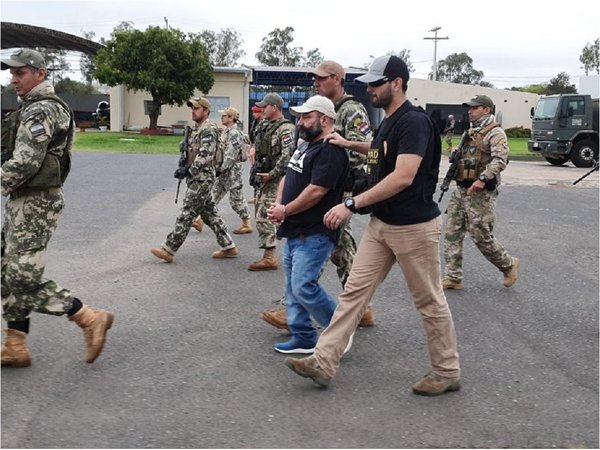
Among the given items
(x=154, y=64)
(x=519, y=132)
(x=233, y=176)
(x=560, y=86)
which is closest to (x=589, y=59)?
(x=560, y=86)

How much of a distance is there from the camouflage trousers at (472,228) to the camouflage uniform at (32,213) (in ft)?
12.1

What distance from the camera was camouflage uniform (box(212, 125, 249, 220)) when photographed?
30.6ft

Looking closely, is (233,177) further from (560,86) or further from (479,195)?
(560,86)

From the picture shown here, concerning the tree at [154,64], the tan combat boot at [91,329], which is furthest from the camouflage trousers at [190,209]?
the tree at [154,64]

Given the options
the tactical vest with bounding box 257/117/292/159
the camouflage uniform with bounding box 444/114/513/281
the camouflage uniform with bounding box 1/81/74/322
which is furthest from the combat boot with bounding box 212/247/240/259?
the camouflage uniform with bounding box 1/81/74/322

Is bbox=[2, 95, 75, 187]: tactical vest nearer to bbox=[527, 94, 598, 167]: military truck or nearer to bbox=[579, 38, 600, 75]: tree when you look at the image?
bbox=[527, 94, 598, 167]: military truck

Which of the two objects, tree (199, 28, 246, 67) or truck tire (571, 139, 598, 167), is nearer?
truck tire (571, 139, 598, 167)

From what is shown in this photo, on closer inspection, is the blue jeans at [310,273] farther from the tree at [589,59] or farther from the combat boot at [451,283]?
the tree at [589,59]

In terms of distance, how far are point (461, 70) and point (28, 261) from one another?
104092 millimetres

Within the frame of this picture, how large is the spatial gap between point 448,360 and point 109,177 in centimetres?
1393

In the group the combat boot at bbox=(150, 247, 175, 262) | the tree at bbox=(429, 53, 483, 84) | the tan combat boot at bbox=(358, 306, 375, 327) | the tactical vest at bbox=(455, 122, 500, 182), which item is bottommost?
the tan combat boot at bbox=(358, 306, 375, 327)

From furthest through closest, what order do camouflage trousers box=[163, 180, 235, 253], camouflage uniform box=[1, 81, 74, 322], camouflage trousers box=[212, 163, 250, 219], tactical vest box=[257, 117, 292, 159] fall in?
camouflage trousers box=[212, 163, 250, 219]
camouflage trousers box=[163, 180, 235, 253]
tactical vest box=[257, 117, 292, 159]
camouflage uniform box=[1, 81, 74, 322]

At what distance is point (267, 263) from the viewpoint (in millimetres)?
7250

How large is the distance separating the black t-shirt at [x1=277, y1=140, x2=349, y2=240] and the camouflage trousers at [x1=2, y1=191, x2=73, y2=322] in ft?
4.75
